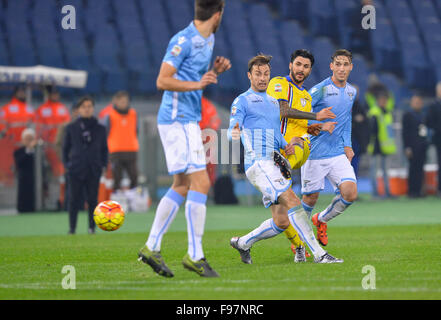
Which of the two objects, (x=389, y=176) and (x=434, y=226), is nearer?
(x=434, y=226)

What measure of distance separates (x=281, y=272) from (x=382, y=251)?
6.58 feet

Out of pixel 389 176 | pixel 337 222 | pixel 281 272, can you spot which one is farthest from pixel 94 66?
pixel 281 272

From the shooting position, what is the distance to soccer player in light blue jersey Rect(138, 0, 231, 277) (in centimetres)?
621

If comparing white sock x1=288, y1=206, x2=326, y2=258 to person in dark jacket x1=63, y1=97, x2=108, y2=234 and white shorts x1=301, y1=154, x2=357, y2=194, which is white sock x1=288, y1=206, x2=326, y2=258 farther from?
person in dark jacket x1=63, y1=97, x2=108, y2=234

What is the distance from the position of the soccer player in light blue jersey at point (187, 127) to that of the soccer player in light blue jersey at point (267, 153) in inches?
36.7

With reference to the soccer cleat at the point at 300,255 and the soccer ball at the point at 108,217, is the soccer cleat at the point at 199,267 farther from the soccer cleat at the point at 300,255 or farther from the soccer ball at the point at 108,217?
the soccer ball at the point at 108,217

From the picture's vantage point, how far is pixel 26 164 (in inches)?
627

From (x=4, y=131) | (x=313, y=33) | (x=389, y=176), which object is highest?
(x=313, y=33)

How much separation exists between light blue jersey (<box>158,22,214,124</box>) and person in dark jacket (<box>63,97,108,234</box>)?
19.6 ft

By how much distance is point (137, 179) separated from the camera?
15.8 metres

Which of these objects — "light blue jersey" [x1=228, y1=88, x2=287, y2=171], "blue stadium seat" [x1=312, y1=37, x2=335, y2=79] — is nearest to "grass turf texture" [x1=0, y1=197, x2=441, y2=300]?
"light blue jersey" [x1=228, y1=88, x2=287, y2=171]

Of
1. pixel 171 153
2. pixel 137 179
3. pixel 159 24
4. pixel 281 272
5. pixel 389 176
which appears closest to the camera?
pixel 171 153

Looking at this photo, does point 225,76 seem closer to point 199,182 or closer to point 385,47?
point 385,47

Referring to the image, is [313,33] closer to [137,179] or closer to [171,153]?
[137,179]
